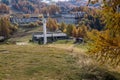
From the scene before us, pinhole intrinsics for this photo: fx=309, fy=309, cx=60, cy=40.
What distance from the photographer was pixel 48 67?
14.2 meters

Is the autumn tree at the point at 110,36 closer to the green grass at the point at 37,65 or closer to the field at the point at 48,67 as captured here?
the field at the point at 48,67

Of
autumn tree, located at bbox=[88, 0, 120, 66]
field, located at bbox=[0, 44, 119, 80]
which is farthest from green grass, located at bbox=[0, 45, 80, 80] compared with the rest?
autumn tree, located at bbox=[88, 0, 120, 66]

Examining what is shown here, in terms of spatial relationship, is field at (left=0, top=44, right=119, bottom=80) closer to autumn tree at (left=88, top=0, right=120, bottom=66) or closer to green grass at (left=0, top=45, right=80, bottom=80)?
green grass at (left=0, top=45, right=80, bottom=80)

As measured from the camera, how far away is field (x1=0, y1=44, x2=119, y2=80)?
1288 centimetres

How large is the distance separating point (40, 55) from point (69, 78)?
442cm

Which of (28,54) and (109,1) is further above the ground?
(109,1)

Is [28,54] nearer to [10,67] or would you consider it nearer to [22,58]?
[22,58]

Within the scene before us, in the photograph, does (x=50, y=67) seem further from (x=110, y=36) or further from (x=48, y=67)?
(x=110, y=36)

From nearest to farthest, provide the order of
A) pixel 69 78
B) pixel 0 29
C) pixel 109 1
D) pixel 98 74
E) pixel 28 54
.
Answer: pixel 109 1, pixel 69 78, pixel 98 74, pixel 28 54, pixel 0 29

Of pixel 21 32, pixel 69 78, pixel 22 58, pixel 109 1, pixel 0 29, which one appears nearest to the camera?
pixel 109 1

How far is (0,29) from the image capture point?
125 metres

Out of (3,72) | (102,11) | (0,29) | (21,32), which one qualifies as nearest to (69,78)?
(3,72)

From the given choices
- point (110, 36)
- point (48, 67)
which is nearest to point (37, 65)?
point (48, 67)

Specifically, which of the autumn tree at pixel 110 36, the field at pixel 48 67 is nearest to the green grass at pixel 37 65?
the field at pixel 48 67
